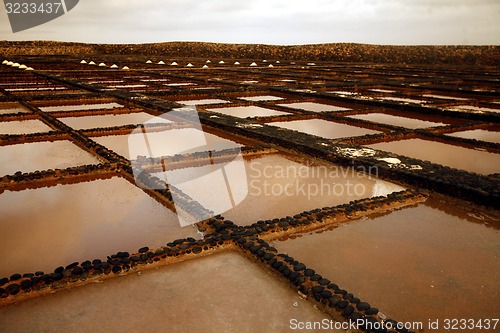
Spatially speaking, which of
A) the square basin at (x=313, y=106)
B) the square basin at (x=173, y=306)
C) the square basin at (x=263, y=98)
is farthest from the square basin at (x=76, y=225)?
the square basin at (x=263, y=98)

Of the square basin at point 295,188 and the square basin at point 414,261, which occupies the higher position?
the square basin at point 295,188

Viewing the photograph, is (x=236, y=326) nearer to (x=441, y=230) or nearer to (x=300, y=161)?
(x=441, y=230)

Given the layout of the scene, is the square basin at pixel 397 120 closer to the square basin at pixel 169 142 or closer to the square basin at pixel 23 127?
the square basin at pixel 169 142

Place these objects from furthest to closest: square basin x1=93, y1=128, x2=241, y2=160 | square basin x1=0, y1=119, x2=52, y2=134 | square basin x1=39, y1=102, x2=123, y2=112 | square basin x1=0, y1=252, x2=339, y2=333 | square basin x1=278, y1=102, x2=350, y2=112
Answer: square basin x1=278, y1=102, x2=350, y2=112 → square basin x1=39, y1=102, x2=123, y2=112 → square basin x1=0, y1=119, x2=52, y2=134 → square basin x1=93, y1=128, x2=241, y2=160 → square basin x1=0, y1=252, x2=339, y2=333

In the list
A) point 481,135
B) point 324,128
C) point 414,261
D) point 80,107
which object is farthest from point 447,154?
point 80,107

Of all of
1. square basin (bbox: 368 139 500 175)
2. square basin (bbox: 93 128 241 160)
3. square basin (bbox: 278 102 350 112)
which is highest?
square basin (bbox: 93 128 241 160)

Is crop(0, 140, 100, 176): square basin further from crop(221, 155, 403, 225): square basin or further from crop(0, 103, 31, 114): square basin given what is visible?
crop(0, 103, 31, 114): square basin

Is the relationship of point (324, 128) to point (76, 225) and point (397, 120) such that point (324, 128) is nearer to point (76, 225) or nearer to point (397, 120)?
point (397, 120)

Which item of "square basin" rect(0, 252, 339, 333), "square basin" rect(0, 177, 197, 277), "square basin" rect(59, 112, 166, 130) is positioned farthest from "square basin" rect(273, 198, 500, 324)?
"square basin" rect(59, 112, 166, 130)
